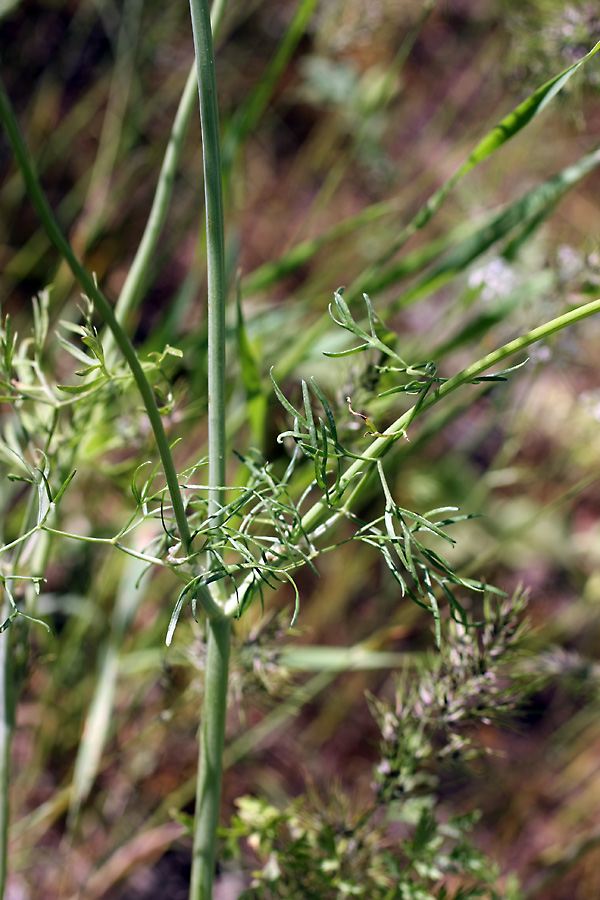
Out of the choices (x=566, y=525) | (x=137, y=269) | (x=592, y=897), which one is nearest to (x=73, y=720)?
(x=137, y=269)

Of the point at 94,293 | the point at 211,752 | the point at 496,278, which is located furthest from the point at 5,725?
the point at 496,278

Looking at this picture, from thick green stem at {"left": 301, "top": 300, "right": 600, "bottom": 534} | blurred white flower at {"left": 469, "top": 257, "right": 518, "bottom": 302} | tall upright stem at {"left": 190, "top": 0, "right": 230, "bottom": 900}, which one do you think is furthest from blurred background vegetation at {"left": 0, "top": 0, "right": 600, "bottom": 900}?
thick green stem at {"left": 301, "top": 300, "right": 600, "bottom": 534}

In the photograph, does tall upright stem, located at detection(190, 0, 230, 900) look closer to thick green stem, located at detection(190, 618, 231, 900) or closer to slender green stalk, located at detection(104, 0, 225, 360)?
thick green stem, located at detection(190, 618, 231, 900)

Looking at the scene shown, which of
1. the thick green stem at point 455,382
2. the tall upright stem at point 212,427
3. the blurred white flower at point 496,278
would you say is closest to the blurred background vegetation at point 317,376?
the blurred white flower at point 496,278

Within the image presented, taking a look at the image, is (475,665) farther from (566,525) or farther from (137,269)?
(566,525)

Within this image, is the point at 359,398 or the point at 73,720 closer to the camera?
the point at 359,398

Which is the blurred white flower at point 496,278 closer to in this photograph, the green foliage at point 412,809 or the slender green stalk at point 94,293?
the green foliage at point 412,809

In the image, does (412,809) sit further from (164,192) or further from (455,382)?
(164,192)
